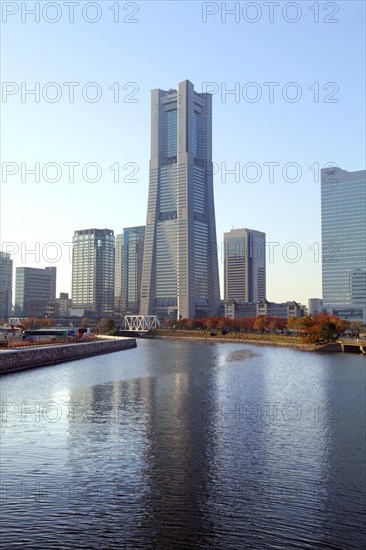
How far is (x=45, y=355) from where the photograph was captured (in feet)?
262

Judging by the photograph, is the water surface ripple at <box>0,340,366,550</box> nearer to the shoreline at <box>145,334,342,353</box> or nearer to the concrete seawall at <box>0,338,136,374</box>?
the concrete seawall at <box>0,338,136,374</box>

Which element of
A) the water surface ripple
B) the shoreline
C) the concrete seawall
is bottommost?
the shoreline

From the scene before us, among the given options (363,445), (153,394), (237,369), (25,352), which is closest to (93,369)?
(25,352)

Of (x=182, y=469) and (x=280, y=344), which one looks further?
(x=280, y=344)

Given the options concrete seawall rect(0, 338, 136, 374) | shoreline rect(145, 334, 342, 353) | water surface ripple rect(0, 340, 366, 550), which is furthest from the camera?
shoreline rect(145, 334, 342, 353)

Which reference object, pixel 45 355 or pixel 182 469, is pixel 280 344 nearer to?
pixel 45 355

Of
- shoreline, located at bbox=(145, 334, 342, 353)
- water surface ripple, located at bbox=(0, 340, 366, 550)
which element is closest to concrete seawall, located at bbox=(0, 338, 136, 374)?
water surface ripple, located at bbox=(0, 340, 366, 550)

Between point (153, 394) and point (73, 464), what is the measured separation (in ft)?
78.2

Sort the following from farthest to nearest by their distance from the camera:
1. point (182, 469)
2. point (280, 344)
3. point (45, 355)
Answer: point (280, 344), point (45, 355), point (182, 469)

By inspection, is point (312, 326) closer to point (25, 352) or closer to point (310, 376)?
point (310, 376)

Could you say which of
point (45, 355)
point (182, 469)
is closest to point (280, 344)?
point (45, 355)

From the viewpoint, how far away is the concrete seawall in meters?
67.1

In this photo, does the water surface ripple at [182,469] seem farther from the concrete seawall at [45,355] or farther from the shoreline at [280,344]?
the shoreline at [280,344]

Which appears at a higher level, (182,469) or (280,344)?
(182,469)
